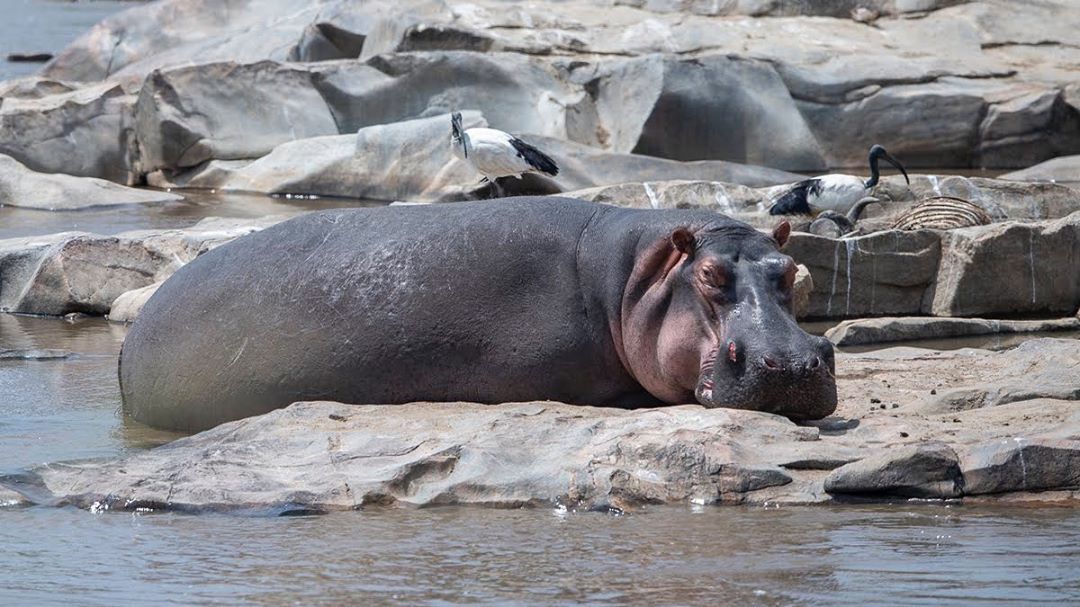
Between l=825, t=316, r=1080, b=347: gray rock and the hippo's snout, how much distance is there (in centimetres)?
298

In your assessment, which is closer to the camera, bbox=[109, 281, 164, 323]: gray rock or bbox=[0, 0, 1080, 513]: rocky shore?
bbox=[0, 0, 1080, 513]: rocky shore

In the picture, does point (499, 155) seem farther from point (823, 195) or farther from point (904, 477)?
point (904, 477)

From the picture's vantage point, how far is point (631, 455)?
4.63 m

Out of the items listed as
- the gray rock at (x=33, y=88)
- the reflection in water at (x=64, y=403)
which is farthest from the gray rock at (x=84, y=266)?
the gray rock at (x=33, y=88)

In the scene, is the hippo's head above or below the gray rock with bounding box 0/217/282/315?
above

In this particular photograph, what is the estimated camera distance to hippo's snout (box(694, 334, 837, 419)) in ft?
16.3

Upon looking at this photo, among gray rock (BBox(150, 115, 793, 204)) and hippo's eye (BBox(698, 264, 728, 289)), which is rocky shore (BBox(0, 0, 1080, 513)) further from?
hippo's eye (BBox(698, 264, 728, 289))

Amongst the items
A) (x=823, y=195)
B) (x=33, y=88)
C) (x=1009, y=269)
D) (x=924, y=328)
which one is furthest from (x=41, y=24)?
(x=924, y=328)

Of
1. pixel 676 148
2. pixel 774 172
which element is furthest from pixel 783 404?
pixel 676 148

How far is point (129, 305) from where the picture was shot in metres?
9.09

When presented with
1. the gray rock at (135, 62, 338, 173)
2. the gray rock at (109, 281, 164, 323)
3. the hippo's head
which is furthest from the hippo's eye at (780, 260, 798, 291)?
the gray rock at (135, 62, 338, 173)

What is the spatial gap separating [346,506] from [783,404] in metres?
1.45

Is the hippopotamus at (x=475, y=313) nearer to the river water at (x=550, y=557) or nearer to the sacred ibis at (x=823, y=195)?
the river water at (x=550, y=557)

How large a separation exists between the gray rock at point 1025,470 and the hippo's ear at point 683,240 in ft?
4.39
